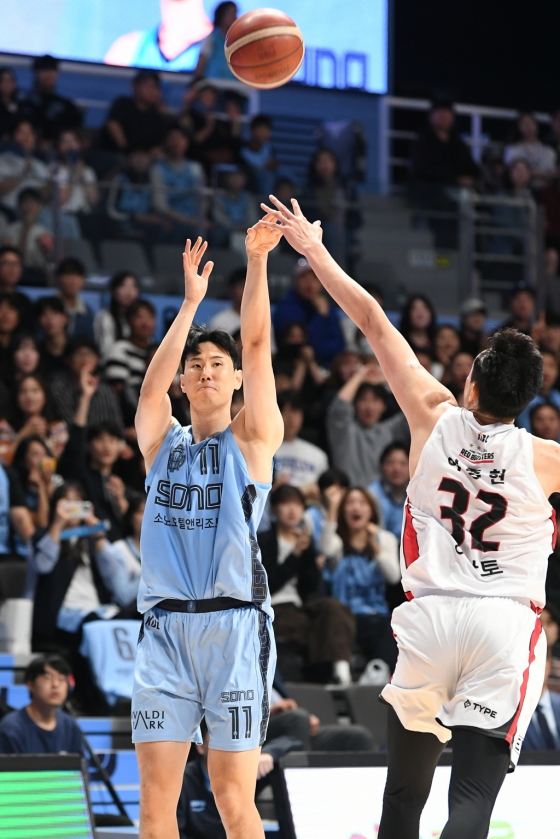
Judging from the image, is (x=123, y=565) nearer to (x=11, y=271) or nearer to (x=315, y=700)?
(x=315, y=700)

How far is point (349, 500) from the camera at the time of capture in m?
8.67

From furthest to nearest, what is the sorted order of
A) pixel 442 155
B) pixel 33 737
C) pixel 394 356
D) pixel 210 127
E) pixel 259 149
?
pixel 442 155
pixel 259 149
pixel 210 127
pixel 33 737
pixel 394 356

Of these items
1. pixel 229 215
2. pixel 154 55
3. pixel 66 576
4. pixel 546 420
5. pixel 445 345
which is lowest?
pixel 66 576

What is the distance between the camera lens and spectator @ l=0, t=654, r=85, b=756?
21.6 ft

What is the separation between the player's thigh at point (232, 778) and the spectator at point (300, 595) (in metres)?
3.90

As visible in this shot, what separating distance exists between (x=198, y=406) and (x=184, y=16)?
10475mm

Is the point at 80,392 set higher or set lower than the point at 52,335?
lower

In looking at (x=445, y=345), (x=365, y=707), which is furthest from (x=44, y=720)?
(x=445, y=345)

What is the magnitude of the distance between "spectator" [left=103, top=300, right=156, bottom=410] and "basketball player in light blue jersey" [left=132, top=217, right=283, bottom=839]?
5.40 metres

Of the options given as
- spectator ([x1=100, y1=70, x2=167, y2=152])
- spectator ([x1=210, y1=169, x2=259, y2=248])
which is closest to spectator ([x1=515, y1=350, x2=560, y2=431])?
spectator ([x1=210, y1=169, x2=259, y2=248])

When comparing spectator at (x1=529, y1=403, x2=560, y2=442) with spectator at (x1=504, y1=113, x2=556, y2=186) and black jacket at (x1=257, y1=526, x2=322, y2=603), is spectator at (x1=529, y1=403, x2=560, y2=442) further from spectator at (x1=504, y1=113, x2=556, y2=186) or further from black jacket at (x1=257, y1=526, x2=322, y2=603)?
spectator at (x1=504, y1=113, x2=556, y2=186)

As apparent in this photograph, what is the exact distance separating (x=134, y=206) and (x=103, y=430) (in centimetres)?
308

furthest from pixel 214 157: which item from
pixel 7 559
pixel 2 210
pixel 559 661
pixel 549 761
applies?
pixel 549 761

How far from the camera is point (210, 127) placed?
12375mm
